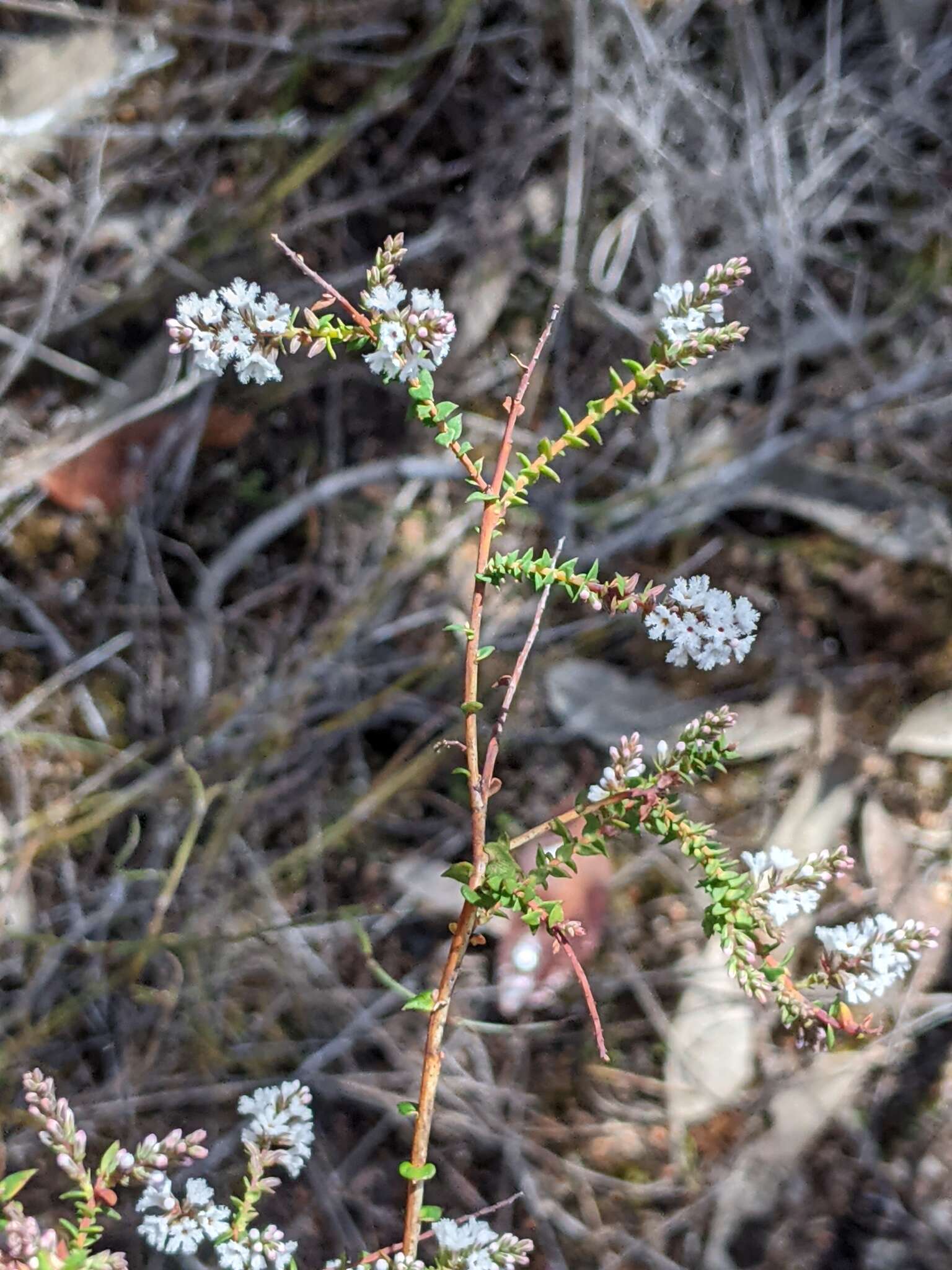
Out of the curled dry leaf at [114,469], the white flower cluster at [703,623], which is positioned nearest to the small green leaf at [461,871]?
the white flower cluster at [703,623]

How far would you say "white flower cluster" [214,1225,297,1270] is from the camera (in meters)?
0.99

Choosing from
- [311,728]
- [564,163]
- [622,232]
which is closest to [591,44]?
[564,163]

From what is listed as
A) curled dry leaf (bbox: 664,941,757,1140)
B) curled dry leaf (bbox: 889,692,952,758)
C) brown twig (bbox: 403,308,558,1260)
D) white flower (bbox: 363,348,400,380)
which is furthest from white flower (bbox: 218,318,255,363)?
curled dry leaf (bbox: 889,692,952,758)

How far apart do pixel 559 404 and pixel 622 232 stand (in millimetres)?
446

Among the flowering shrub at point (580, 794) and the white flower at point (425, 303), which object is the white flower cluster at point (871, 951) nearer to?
the flowering shrub at point (580, 794)

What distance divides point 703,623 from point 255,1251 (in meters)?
0.72

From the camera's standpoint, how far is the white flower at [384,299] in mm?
881

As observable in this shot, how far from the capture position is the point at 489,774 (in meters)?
0.92

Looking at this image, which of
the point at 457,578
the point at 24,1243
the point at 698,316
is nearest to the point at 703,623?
the point at 698,316

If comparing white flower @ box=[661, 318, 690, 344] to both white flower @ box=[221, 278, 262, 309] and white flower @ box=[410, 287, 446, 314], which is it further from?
white flower @ box=[221, 278, 262, 309]

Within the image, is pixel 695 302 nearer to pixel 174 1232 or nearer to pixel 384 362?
pixel 384 362

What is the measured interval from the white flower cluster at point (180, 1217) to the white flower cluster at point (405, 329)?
776 millimetres

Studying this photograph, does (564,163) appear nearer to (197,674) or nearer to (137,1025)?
(197,674)

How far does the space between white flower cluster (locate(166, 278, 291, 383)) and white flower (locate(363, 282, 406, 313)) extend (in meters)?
0.07
